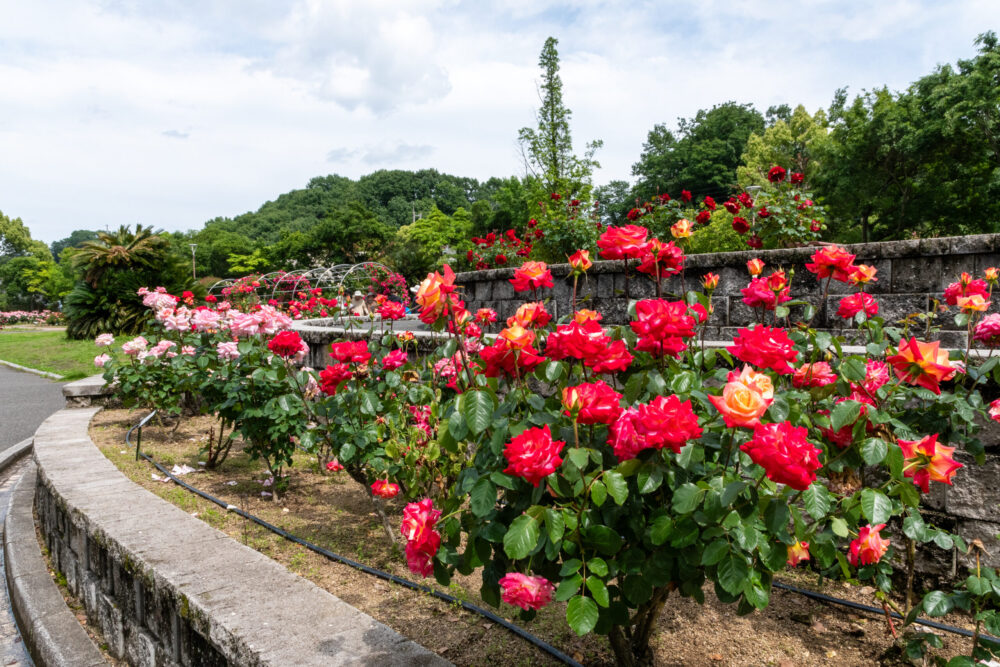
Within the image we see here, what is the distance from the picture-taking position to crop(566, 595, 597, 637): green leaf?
1.07 meters

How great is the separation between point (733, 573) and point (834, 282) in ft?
13.2

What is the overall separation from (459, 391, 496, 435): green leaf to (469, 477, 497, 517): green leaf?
114 millimetres

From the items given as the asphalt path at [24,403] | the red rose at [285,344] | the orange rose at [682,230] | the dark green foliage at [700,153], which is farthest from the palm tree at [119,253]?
Result: the dark green foliage at [700,153]

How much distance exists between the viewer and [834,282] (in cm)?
448

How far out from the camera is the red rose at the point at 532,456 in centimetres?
110

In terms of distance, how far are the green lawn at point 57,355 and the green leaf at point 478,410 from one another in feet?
34.5

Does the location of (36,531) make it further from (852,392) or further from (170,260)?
(170,260)

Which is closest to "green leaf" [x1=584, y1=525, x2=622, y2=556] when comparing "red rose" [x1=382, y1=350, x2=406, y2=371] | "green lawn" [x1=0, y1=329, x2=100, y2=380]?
"red rose" [x1=382, y1=350, x2=406, y2=371]

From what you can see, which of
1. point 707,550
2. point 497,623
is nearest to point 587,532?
point 707,550

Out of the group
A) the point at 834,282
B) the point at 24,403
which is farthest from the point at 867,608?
the point at 24,403

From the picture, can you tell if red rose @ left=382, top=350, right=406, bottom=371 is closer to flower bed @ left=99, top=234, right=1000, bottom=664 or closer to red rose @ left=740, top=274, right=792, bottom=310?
flower bed @ left=99, top=234, right=1000, bottom=664

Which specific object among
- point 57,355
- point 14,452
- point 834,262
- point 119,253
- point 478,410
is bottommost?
point 14,452

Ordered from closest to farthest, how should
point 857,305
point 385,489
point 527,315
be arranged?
point 527,315 → point 857,305 → point 385,489

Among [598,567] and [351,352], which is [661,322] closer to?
[598,567]
